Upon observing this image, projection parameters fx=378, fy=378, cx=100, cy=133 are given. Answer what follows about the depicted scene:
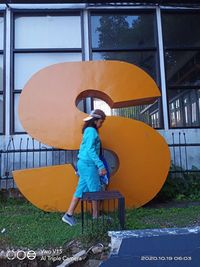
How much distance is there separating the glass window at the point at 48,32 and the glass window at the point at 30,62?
0.72 ft

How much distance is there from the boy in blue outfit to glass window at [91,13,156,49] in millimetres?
3864

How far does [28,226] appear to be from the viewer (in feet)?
17.5

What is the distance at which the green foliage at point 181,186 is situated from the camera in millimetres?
7441

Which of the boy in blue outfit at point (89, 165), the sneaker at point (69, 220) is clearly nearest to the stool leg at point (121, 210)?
the boy in blue outfit at point (89, 165)

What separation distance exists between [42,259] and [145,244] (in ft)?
5.52

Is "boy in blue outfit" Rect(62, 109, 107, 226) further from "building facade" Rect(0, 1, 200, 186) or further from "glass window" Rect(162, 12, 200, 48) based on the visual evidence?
"glass window" Rect(162, 12, 200, 48)

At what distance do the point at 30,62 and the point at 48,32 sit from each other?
84 cm

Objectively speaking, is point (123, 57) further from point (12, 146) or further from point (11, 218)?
point (11, 218)

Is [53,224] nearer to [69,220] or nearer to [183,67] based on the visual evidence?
[69,220]

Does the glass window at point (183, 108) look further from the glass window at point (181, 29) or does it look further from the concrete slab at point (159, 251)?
the concrete slab at point (159, 251)

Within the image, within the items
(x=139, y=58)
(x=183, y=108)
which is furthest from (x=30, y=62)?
(x=183, y=108)

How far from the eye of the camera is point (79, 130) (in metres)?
6.35

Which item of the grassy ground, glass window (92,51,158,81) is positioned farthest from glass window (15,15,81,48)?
the grassy ground

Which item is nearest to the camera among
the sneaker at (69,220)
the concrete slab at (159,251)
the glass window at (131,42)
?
the concrete slab at (159,251)
